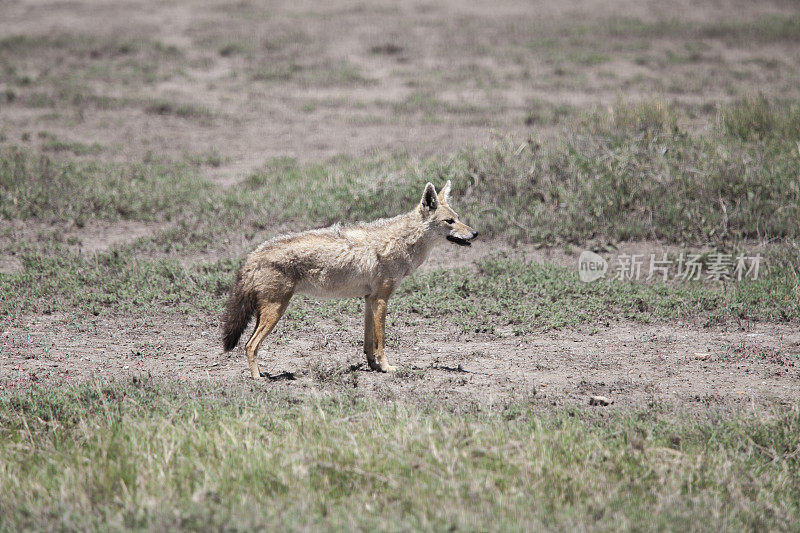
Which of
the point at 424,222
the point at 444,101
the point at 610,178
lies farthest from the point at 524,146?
the point at 444,101

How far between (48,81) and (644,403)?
17.4 m

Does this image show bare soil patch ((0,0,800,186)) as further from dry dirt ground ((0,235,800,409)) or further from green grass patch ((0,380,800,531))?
green grass patch ((0,380,800,531))

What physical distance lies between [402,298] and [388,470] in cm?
454

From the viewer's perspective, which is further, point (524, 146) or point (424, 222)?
point (524, 146)

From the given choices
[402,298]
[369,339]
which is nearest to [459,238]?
[369,339]

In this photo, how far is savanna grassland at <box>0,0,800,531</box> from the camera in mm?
4965

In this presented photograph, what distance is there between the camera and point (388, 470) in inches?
199

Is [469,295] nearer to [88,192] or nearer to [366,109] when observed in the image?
[88,192]

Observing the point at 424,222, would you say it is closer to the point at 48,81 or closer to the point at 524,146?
the point at 524,146

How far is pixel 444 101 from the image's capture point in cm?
1852

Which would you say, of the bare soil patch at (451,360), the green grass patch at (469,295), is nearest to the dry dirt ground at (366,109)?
the bare soil patch at (451,360)

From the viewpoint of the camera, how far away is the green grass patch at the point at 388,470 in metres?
4.60

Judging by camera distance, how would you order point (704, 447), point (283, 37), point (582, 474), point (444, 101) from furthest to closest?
point (283, 37), point (444, 101), point (704, 447), point (582, 474)

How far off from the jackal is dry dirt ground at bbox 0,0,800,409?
19.0 inches
